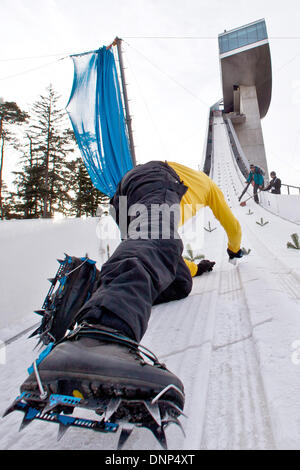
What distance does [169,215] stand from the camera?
88 centimetres

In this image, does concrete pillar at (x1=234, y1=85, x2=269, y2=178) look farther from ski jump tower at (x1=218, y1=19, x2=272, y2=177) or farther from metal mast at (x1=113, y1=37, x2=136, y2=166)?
metal mast at (x1=113, y1=37, x2=136, y2=166)

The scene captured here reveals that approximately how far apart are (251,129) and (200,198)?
114 feet

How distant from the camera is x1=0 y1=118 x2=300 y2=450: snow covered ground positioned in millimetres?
542

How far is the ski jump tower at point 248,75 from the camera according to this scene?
2959 centimetres

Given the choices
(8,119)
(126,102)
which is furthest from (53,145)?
(126,102)

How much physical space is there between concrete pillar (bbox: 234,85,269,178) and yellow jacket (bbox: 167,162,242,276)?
32.2 metres

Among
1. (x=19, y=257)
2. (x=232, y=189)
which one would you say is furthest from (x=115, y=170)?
(x=232, y=189)

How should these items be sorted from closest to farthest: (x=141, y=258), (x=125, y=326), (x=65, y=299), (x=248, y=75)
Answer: (x=125, y=326) < (x=141, y=258) < (x=65, y=299) < (x=248, y=75)

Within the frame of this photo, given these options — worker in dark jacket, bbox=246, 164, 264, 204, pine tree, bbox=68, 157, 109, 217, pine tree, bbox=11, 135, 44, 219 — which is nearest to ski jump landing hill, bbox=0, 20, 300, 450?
worker in dark jacket, bbox=246, 164, 264, 204

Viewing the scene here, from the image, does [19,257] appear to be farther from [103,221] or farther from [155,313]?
[103,221]

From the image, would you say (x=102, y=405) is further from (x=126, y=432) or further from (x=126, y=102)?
(x=126, y=102)

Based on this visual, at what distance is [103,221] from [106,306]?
2.48 metres

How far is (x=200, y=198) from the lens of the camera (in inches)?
60.2

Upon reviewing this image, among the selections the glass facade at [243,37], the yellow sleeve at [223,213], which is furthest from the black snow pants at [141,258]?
the glass facade at [243,37]
